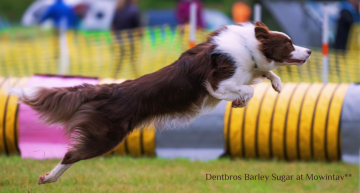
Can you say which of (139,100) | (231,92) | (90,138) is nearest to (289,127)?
(231,92)

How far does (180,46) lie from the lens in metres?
8.56

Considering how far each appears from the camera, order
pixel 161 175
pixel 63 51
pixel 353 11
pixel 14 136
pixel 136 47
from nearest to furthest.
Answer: pixel 161 175 → pixel 14 136 → pixel 63 51 → pixel 136 47 → pixel 353 11

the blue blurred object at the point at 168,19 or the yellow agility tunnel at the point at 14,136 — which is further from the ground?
the yellow agility tunnel at the point at 14,136

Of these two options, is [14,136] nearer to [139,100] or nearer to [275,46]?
[139,100]

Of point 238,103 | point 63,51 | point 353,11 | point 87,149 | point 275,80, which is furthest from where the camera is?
point 353,11

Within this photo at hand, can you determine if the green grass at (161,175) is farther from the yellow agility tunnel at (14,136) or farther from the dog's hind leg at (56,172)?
the dog's hind leg at (56,172)

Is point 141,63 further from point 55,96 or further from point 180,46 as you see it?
point 55,96

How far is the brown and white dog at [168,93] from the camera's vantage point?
350 cm

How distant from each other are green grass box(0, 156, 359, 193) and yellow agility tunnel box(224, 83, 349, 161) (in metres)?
0.17

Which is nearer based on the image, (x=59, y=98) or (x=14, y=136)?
(x=59, y=98)

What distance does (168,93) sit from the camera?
354cm

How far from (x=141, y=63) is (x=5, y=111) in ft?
13.7

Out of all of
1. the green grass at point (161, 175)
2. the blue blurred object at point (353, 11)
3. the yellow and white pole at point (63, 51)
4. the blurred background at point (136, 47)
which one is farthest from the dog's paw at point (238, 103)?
the blue blurred object at point (353, 11)

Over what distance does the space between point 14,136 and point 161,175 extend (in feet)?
6.31
